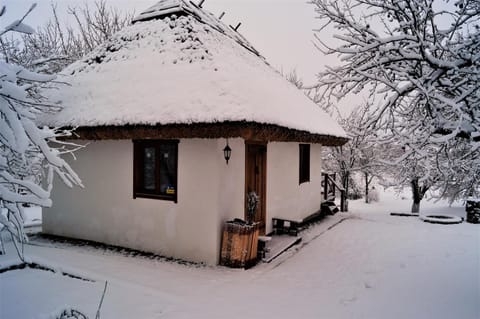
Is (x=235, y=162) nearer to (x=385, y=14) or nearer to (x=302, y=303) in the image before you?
(x=302, y=303)

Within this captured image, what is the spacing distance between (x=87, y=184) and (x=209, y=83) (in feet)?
11.9

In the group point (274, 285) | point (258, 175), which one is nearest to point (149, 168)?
point (258, 175)

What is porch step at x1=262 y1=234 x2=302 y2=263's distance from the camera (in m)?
6.35

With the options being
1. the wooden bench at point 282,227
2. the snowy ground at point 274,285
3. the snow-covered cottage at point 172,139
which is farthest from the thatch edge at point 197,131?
the snowy ground at point 274,285

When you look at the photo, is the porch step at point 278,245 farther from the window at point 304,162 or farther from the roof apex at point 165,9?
the roof apex at point 165,9

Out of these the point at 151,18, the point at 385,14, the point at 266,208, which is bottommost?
the point at 266,208

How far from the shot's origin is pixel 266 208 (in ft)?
25.2

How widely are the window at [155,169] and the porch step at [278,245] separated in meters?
2.07

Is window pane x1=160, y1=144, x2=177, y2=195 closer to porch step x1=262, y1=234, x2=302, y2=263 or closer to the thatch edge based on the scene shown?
the thatch edge

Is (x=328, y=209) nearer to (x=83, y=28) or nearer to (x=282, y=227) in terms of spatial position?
(x=282, y=227)

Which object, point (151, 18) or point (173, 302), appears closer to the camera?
point (173, 302)

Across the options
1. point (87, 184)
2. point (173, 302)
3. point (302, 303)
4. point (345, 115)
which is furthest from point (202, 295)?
point (345, 115)

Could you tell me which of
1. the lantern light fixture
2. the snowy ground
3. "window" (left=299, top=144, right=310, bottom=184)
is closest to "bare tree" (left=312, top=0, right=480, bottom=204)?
the snowy ground

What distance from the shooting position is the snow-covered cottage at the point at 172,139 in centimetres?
579
